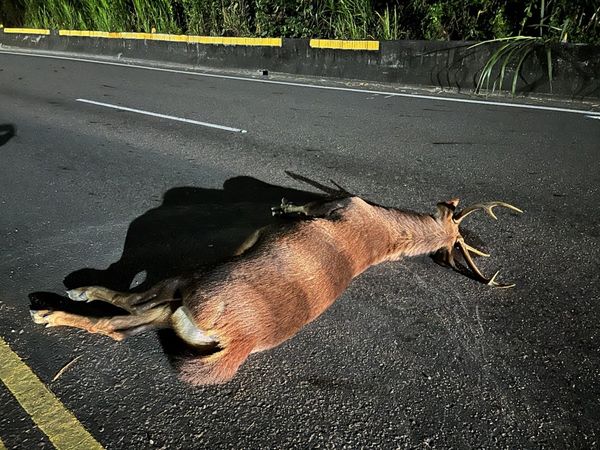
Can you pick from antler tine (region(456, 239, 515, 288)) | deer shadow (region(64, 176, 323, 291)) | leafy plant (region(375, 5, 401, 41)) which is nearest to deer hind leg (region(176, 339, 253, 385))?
deer shadow (region(64, 176, 323, 291))

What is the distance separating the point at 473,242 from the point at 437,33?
8.34 metres

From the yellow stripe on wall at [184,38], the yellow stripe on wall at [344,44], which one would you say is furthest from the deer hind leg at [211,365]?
the yellow stripe on wall at [184,38]

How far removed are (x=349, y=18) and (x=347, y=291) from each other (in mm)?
10151

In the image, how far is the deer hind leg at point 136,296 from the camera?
269 centimetres

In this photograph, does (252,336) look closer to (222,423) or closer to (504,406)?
(222,423)

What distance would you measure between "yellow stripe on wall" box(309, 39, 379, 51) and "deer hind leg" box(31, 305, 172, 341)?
31.3 ft

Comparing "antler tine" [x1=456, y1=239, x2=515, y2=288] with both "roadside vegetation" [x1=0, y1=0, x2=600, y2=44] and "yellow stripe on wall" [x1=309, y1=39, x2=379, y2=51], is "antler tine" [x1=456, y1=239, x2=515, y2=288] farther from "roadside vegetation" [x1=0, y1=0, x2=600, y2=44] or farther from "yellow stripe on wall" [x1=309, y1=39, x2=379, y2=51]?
"yellow stripe on wall" [x1=309, y1=39, x2=379, y2=51]

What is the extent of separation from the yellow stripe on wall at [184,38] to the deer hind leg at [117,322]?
35.0 ft

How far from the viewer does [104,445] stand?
7.67 feet

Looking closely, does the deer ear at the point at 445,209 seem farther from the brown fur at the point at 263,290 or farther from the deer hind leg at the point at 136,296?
the deer hind leg at the point at 136,296

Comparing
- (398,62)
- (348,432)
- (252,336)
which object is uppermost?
(398,62)

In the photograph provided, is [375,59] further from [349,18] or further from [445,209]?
[445,209]

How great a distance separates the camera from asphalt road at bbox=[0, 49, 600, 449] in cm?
251

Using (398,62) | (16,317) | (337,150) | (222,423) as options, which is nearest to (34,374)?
(16,317)
